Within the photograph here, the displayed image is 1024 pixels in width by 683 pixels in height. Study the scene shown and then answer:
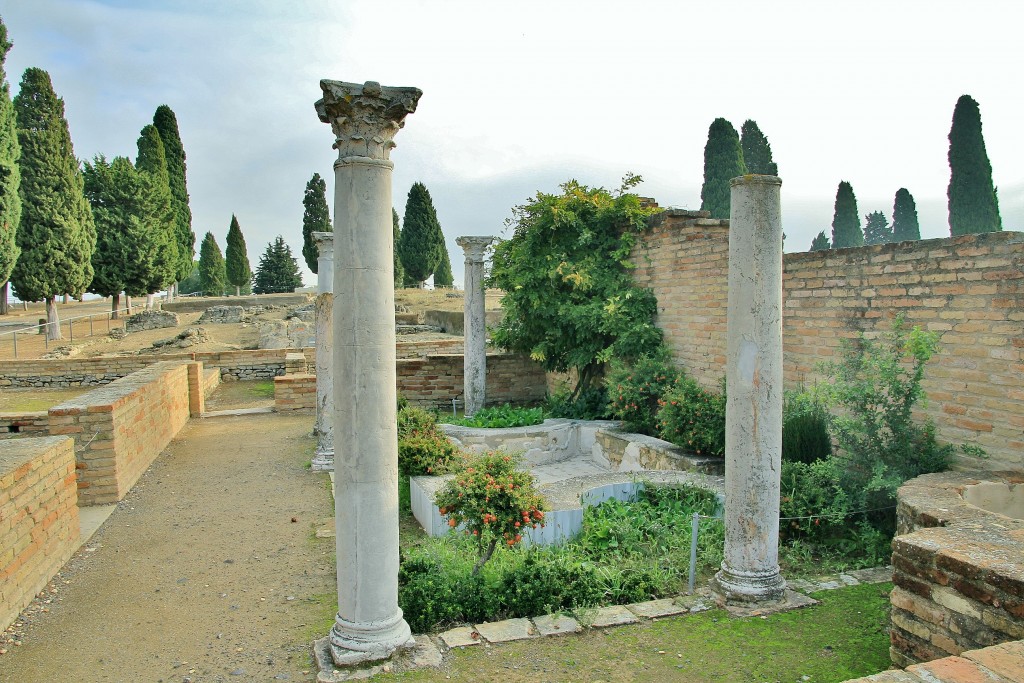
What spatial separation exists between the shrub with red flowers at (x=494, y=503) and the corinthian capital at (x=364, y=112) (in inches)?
93.1

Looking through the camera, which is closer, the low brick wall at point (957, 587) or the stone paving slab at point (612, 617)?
the low brick wall at point (957, 587)

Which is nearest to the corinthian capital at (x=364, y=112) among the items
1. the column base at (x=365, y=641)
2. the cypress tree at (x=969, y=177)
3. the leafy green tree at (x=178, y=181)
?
the column base at (x=365, y=641)

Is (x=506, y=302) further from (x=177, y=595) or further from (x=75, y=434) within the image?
(x=177, y=595)

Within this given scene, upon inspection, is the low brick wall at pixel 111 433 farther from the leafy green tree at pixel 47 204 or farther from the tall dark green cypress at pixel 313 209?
the tall dark green cypress at pixel 313 209

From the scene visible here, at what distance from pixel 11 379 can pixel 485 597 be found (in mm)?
18080

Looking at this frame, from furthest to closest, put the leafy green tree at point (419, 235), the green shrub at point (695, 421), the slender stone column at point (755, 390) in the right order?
the leafy green tree at point (419, 235) < the green shrub at point (695, 421) < the slender stone column at point (755, 390)

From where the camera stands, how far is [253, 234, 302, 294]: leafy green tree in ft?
153

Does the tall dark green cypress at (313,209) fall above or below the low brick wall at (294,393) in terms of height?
above

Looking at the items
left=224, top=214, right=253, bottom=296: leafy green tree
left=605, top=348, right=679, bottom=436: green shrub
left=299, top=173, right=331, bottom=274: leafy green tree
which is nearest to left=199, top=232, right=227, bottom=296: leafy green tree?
left=224, top=214, right=253, bottom=296: leafy green tree

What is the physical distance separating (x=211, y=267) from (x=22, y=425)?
134 feet

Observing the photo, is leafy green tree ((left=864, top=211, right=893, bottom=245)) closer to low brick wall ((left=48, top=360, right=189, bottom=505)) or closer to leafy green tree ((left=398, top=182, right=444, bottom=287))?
leafy green tree ((left=398, top=182, right=444, bottom=287))

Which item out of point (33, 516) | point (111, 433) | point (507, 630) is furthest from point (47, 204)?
point (507, 630)

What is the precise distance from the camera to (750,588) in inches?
195

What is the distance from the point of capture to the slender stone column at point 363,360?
13.5ft
